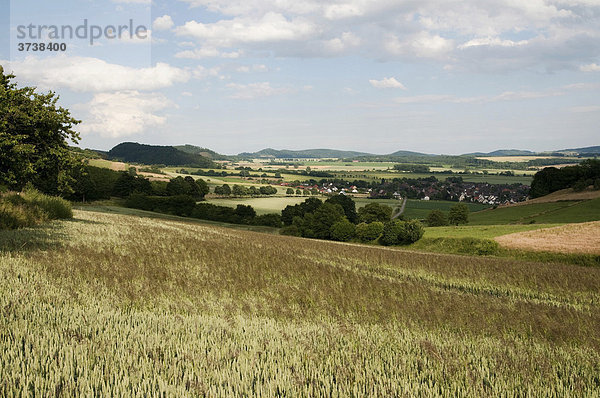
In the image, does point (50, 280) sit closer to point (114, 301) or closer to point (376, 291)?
point (114, 301)

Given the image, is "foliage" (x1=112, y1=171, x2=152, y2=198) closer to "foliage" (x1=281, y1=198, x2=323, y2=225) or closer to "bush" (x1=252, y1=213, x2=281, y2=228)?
"bush" (x1=252, y1=213, x2=281, y2=228)

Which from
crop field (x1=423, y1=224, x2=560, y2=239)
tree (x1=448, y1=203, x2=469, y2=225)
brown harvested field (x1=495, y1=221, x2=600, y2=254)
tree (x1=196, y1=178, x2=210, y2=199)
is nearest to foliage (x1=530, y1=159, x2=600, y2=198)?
tree (x1=448, y1=203, x2=469, y2=225)

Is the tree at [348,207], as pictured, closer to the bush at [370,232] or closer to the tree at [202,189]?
the bush at [370,232]

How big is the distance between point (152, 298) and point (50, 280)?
2.08 meters

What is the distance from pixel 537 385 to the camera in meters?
4.14

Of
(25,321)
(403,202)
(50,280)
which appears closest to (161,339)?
(25,321)

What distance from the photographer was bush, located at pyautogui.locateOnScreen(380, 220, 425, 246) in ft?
188

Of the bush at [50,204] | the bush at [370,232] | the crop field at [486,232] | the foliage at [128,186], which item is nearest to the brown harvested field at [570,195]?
the crop field at [486,232]

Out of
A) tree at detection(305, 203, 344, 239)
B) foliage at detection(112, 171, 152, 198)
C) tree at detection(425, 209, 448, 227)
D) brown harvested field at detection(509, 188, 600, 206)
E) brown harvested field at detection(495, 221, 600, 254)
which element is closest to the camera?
brown harvested field at detection(495, 221, 600, 254)

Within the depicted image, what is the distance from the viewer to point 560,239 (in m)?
39.6

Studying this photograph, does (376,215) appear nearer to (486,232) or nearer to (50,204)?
(486,232)

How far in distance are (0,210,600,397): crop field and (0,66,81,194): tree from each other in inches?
300

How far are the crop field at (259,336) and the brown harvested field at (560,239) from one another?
29.6 metres

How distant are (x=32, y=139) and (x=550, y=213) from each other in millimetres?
80491
